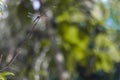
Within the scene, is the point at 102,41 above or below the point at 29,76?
above

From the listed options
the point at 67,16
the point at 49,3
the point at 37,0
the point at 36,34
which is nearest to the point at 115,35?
the point at 67,16

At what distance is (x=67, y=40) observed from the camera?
348 centimetres

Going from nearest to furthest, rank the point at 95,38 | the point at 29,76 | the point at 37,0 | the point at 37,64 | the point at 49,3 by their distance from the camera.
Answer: the point at 37,0, the point at 49,3, the point at 29,76, the point at 37,64, the point at 95,38

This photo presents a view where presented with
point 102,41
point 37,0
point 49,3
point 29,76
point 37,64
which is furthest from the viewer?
point 102,41

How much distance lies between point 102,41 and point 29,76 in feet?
2.82

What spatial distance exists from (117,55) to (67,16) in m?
0.53

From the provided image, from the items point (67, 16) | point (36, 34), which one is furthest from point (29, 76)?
point (67, 16)

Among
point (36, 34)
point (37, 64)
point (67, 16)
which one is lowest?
point (37, 64)

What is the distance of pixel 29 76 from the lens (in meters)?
2.60

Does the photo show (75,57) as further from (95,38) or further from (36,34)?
(36,34)

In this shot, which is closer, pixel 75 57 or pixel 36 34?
pixel 36 34

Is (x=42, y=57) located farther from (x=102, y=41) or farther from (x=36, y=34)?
(x=102, y=41)

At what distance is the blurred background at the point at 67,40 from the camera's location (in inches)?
107

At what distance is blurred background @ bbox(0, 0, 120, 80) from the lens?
272cm
